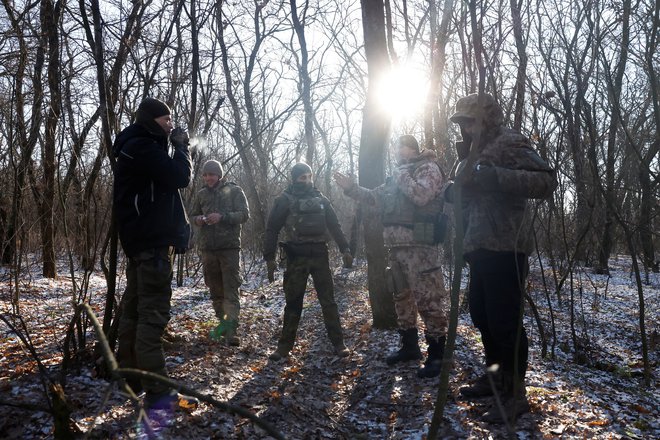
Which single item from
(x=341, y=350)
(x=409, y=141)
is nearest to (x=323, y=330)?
(x=341, y=350)

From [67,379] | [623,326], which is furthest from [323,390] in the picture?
[623,326]

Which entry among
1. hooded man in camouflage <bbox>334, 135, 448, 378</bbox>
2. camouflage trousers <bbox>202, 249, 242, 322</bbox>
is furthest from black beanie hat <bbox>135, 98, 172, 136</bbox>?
camouflage trousers <bbox>202, 249, 242, 322</bbox>

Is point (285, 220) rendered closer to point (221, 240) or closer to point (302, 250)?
point (302, 250)

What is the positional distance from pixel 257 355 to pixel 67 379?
6.73ft

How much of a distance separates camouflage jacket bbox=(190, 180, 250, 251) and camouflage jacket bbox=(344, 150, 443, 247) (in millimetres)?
1918

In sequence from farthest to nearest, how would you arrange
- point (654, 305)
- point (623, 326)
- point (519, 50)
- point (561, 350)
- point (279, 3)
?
point (279, 3)
point (654, 305)
point (623, 326)
point (561, 350)
point (519, 50)

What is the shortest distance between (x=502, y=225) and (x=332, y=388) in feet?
7.15

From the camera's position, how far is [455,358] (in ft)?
15.0

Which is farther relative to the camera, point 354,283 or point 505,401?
point 354,283

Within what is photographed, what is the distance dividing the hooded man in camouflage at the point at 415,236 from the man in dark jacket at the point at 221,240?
1.96 m

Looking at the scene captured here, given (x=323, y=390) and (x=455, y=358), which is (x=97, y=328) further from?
(x=455, y=358)

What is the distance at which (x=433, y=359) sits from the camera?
13.6 feet

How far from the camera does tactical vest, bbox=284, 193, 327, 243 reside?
4914 mm

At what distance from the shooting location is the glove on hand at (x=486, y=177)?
296 centimetres
